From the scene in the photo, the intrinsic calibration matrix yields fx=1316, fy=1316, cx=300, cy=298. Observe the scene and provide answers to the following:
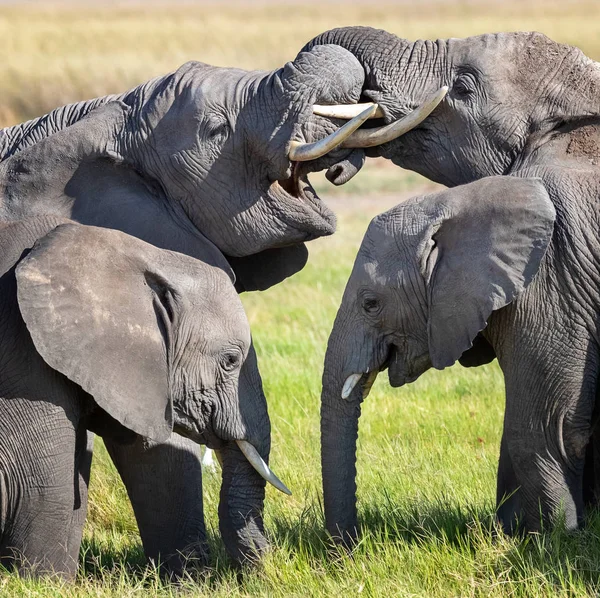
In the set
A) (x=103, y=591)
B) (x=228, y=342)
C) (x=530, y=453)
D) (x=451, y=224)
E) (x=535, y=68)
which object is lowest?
(x=103, y=591)

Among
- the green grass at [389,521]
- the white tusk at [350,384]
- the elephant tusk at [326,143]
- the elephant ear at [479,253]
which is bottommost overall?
the green grass at [389,521]

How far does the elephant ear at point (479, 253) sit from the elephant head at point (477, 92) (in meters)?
0.56

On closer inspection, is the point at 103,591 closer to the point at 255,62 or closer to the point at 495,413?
the point at 495,413

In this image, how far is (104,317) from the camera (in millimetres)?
4805

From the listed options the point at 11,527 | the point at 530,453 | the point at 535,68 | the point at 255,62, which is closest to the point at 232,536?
the point at 11,527

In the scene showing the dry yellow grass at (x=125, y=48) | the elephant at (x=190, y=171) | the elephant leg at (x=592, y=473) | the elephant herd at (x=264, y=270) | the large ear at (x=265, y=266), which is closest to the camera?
the elephant herd at (x=264, y=270)

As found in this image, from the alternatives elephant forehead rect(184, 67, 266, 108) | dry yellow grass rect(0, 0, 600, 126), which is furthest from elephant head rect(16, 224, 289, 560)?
dry yellow grass rect(0, 0, 600, 126)

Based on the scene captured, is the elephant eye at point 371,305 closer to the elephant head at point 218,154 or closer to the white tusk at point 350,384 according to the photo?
the white tusk at point 350,384

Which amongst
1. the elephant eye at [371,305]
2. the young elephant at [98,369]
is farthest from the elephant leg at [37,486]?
the elephant eye at [371,305]

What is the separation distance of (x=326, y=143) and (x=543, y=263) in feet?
3.42

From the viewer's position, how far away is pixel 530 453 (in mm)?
4941

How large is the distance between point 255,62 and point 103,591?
953 inches

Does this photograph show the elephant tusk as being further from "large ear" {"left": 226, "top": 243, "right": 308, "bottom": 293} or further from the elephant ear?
"large ear" {"left": 226, "top": 243, "right": 308, "bottom": 293}

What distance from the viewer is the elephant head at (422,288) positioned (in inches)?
191
